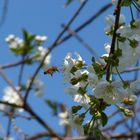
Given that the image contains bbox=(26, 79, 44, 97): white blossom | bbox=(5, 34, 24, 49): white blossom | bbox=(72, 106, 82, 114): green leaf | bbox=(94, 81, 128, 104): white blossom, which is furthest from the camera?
bbox=(26, 79, 44, 97): white blossom

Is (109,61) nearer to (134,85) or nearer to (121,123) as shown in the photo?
(134,85)

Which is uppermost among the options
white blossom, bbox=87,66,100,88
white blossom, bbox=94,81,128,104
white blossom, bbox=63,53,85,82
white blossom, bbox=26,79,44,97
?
white blossom, bbox=26,79,44,97

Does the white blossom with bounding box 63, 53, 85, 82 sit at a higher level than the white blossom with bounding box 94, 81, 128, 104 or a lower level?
higher

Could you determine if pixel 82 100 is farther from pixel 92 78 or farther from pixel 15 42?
pixel 15 42

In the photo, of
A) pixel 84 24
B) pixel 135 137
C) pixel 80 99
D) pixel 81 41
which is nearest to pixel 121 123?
pixel 135 137

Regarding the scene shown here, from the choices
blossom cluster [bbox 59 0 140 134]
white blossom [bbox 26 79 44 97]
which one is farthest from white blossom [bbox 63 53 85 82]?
white blossom [bbox 26 79 44 97]

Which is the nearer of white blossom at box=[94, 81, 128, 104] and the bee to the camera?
white blossom at box=[94, 81, 128, 104]

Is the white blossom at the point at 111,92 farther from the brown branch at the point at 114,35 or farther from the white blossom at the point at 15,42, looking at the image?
the white blossom at the point at 15,42

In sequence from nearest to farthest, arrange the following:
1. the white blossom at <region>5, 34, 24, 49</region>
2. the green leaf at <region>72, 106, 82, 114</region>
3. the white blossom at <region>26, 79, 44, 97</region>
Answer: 1. the green leaf at <region>72, 106, 82, 114</region>
2. the white blossom at <region>5, 34, 24, 49</region>
3. the white blossom at <region>26, 79, 44, 97</region>

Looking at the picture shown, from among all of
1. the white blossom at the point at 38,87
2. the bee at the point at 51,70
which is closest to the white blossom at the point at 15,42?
the white blossom at the point at 38,87

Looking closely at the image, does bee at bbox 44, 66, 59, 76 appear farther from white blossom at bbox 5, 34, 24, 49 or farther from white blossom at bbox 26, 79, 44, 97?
white blossom at bbox 26, 79, 44, 97

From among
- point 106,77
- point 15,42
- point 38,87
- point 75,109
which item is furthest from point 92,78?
point 38,87
